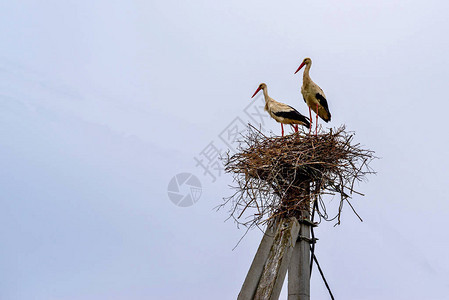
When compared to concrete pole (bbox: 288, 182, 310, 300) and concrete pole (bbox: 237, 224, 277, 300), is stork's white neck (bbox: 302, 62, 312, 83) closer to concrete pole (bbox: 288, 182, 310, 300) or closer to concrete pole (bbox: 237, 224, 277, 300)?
concrete pole (bbox: 288, 182, 310, 300)

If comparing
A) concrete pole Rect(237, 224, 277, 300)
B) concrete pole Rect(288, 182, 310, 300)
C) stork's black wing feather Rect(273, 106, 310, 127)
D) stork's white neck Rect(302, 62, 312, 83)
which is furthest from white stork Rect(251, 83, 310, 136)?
concrete pole Rect(237, 224, 277, 300)

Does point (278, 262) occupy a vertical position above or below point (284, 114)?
below

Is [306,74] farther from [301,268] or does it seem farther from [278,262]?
[278,262]

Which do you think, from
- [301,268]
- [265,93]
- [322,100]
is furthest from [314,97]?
[301,268]

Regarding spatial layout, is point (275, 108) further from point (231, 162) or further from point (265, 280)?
point (265, 280)

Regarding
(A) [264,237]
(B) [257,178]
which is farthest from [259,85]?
(A) [264,237]

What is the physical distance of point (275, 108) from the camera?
653 cm

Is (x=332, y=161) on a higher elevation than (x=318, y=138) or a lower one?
lower

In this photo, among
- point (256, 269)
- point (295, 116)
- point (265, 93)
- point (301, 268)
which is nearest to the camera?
point (256, 269)

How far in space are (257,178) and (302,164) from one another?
1.71 ft

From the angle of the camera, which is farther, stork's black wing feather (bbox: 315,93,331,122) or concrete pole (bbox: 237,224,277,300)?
stork's black wing feather (bbox: 315,93,331,122)

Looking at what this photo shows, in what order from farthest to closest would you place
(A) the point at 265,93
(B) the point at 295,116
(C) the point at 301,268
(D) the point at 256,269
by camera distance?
(A) the point at 265,93
(B) the point at 295,116
(C) the point at 301,268
(D) the point at 256,269

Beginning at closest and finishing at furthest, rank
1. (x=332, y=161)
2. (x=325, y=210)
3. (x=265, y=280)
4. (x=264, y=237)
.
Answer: (x=265, y=280), (x=264, y=237), (x=325, y=210), (x=332, y=161)

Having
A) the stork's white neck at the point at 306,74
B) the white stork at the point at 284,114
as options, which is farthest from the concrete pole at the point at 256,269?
the stork's white neck at the point at 306,74
